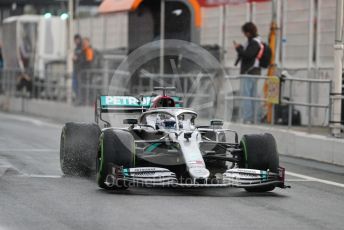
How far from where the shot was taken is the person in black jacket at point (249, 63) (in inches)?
844

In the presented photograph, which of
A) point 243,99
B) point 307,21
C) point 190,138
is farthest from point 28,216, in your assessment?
point 307,21

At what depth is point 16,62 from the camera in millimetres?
43812

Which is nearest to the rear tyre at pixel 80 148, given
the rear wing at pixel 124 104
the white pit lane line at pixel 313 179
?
the rear wing at pixel 124 104

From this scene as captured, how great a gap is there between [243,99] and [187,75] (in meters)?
1.27

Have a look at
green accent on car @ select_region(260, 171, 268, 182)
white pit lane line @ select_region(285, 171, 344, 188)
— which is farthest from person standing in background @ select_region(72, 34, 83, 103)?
green accent on car @ select_region(260, 171, 268, 182)

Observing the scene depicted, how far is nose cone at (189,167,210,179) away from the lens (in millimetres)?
12164

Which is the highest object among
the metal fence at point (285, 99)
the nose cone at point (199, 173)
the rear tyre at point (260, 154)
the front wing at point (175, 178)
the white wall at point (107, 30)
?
the white wall at point (107, 30)

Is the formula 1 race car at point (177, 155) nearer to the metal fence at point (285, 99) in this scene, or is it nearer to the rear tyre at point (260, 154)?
the rear tyre at point (260, 154)

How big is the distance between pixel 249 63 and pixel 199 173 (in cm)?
1076

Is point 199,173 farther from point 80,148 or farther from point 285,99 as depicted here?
point 285,99

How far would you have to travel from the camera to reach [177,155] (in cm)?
1273

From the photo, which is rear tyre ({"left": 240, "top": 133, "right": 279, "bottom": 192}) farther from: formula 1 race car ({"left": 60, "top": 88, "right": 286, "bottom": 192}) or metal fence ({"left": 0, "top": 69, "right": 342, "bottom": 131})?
metal fence ({"left": 0, "top": 69, "right": 342, "bottom": 131})

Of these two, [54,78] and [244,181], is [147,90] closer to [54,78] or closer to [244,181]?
[54,78]

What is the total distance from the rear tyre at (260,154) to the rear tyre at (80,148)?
2413 millimetres
